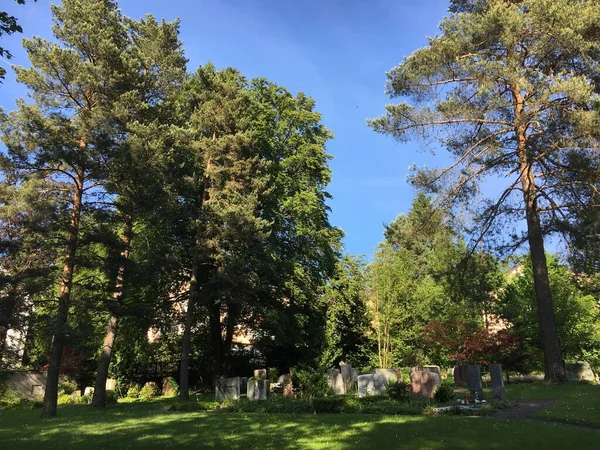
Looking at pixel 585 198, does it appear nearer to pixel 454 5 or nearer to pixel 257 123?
pixel 454 5

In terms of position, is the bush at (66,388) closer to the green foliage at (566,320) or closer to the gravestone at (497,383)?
the gravestone at (497,383)

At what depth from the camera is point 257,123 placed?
27.0m

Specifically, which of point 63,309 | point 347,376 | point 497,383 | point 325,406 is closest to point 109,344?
point 63,309

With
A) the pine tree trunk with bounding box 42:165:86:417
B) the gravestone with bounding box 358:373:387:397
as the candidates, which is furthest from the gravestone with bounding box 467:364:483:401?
the pine tree trunk with bounding box 42:165:86:417

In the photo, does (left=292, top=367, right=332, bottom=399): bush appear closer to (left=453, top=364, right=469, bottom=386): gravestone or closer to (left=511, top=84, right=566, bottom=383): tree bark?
(left=453, top=364, right=469, bottom=386): gravestone

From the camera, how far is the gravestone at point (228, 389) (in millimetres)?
18875

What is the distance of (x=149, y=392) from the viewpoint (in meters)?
24.2

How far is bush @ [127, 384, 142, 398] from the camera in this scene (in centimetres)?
2485

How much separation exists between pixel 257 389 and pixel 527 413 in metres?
10.3

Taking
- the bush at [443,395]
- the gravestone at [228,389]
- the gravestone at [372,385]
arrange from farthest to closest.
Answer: the gravestone at [228,389] → the gravestone at [372,385] → the bush at [443,395]

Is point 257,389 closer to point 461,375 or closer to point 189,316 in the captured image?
point 189,316

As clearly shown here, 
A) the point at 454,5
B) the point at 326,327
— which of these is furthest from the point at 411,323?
the point at 454,5

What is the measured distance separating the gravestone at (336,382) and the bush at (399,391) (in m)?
3.32

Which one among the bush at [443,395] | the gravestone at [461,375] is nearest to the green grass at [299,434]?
the bush at [443,395]
